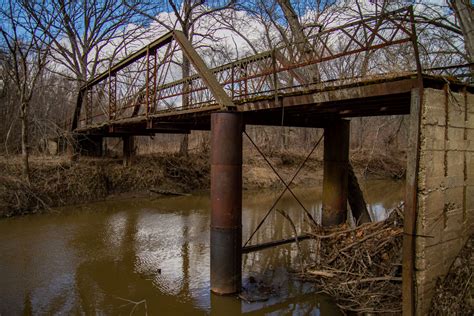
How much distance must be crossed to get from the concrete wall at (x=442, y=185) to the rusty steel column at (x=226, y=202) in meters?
→ 2.77

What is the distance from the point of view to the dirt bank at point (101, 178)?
1268cm

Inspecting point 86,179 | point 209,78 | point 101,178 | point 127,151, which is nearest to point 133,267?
point 209,78

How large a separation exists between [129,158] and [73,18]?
9.07 m

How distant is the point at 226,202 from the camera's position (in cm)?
604

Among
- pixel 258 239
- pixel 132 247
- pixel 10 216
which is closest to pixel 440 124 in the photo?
pixel 258 239

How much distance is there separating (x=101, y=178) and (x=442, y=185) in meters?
13.9

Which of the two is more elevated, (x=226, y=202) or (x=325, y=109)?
(x=325, y=109)

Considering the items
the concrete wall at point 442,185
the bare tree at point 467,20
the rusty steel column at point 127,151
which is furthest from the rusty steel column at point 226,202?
the rusty steel column at point 127,151

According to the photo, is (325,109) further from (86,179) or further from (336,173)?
(86,179)

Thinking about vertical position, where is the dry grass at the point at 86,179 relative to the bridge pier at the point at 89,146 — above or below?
below

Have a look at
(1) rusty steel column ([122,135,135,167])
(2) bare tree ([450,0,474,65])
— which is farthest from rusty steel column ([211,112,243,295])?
(1) rusty steel column ([122,135,135,167])

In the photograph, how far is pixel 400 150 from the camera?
2966cm

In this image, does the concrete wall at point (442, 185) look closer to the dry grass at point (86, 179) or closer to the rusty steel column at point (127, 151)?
the dry grass at point (86, 179)

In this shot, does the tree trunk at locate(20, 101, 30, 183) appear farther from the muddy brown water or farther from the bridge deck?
the bridge deck
